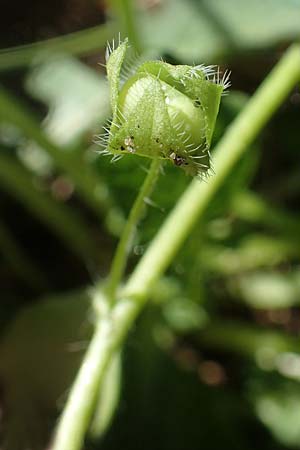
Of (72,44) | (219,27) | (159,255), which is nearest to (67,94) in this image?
(72,44)

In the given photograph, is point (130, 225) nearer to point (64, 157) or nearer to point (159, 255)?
point (159, 255)

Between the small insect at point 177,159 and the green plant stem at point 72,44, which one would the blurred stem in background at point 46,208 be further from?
the small insect at point 177,159

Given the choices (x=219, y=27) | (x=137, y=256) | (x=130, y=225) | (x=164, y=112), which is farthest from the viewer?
(x=219, y=27)

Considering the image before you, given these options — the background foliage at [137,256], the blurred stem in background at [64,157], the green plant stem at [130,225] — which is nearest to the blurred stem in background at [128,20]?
the background foliage at [137,256]

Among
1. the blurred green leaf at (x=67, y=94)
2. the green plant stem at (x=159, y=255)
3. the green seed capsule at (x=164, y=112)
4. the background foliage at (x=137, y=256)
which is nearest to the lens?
the green seed capsule at (x=164, y=112)

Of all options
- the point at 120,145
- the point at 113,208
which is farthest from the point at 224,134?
the point at 120,145

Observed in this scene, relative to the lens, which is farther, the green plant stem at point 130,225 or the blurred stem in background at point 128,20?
the blurred stem in background at point 128,20

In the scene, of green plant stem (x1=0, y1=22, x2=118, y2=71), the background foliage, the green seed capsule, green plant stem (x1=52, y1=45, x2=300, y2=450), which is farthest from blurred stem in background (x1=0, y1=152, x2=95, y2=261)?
the green seed capsule
